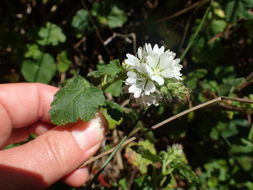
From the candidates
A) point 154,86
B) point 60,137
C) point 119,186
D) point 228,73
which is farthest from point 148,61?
point 228,73

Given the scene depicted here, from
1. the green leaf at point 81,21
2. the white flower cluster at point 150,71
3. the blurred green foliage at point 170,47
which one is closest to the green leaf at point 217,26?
the blurred green foliage at point 170,47

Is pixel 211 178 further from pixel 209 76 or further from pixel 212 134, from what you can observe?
pixel 209 76

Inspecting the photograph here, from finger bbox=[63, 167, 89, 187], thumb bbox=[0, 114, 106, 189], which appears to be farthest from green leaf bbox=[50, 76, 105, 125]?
finger bbox=[63, 167, 89, 187]

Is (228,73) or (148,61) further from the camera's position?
(228,73)

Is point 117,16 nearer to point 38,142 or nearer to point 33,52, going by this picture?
point 33,52

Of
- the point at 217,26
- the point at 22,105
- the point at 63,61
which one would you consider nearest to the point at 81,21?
the point at 63,61

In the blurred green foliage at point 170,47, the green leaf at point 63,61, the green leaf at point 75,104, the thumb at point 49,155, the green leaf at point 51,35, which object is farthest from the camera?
the green leaf at point 63,61

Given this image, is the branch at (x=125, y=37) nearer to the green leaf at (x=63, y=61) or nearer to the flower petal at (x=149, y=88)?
the green leaf at (x=63, y=61)
